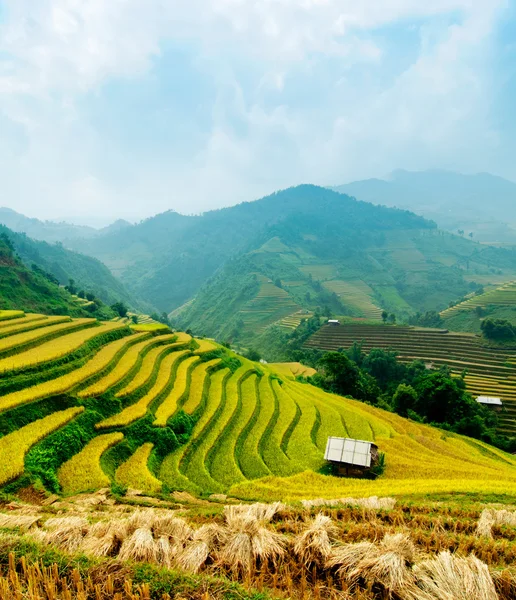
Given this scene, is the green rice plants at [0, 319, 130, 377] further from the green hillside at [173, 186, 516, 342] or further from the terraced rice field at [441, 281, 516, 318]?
the terraced rice field at [441, 281, 516, 318]

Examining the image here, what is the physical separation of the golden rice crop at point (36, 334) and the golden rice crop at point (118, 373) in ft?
10.3

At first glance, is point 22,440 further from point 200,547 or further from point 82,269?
point 82,269

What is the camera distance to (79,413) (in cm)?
1102

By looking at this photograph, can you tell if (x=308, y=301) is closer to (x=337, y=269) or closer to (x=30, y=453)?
(x=337, y=269)

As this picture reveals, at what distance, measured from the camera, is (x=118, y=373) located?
14.3 meters

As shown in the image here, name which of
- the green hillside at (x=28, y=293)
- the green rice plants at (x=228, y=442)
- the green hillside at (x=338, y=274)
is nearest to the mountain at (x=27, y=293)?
the green hillside at (x=28, y=293)

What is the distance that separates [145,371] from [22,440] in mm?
6761

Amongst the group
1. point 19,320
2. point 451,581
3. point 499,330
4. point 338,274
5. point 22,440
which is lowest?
point 22,440

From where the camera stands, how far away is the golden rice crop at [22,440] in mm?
7928

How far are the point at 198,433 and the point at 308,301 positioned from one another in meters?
74.6

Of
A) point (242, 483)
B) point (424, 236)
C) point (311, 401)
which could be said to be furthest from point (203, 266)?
point (242, 483)

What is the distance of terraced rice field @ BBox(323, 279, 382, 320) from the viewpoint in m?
79.6

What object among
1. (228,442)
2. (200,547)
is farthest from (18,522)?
(228,442)

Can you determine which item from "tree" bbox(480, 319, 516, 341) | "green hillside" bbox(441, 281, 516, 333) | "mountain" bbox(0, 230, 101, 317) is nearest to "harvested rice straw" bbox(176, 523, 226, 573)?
"mountain" bbox(0, 230, 101, 317)
